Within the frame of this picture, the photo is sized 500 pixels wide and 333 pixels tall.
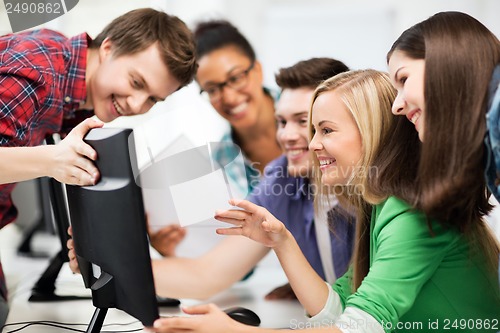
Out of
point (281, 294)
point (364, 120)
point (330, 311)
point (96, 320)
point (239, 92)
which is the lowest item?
point (281, 294)

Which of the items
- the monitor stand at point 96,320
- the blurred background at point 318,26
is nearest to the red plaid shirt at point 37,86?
the monitor stand at point 96,320

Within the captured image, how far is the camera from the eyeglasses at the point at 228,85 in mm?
2090

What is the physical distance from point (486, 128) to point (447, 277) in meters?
0.28

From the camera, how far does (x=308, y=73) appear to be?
1.53 metres

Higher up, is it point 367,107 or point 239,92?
point 367,107

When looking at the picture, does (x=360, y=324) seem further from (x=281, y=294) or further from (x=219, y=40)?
(x=219, y=40)

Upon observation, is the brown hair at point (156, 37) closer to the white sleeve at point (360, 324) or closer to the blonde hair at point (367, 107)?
the blonde hair at point (367, 107)

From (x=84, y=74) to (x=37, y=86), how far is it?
19 centimetres

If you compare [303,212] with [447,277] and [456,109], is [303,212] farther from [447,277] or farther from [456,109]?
[456,109]

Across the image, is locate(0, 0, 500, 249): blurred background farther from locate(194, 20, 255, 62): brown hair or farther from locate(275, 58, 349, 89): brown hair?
locate(275, 58, 349, 89): brown hair

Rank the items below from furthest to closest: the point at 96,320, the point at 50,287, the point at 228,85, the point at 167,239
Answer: the point at 228,85 < the point at 167,239 < the point at 50,287 < the point at 96,320

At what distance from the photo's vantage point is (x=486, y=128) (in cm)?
93

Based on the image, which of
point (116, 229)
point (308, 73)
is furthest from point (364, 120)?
point (116, 229)

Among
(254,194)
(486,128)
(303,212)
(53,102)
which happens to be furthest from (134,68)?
(486,128)
